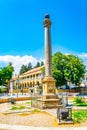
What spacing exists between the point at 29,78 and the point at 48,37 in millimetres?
66285

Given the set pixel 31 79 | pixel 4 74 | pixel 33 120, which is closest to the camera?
pixel 33 120

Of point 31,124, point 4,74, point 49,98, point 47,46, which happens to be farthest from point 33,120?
point 4,74

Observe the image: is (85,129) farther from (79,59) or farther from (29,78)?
(29,78)

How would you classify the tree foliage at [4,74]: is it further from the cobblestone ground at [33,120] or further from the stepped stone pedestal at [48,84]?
the cobblestone ground at [33,120]

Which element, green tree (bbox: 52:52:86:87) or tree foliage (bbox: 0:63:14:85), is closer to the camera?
green tree (bbox: 52:52:86:87)

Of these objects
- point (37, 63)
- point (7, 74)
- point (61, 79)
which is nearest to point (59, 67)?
point (61, 79)

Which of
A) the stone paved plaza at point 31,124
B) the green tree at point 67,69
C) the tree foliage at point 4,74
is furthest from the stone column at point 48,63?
the tree foliage at point 4,74

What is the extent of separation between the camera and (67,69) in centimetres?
5428

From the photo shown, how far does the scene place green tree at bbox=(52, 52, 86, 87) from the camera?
53406 mm

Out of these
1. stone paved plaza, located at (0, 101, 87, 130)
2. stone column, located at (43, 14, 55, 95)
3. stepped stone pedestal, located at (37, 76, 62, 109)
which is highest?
stone column, located at (43, 14, 55, 95)

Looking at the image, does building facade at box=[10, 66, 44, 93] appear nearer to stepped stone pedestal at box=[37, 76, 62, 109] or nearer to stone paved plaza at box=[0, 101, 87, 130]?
stepped stone pedestal at box=[37, 76, 62, 109]

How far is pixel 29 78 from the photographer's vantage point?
89.2 m

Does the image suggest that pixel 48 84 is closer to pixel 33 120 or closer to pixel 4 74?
pixel 33 120

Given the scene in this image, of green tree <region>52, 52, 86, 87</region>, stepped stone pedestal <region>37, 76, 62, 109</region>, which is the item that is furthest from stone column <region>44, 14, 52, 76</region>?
green tree <region>52, 52, 86, 87</region>
